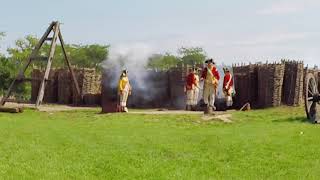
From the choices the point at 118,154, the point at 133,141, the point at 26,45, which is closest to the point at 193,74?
the point at 133,141

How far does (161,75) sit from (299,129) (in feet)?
47.7

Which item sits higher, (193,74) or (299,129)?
(193,74)

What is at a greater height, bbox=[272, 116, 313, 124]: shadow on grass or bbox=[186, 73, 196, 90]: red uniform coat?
bbox=[186, 73, 196, 90]: red uniform coat

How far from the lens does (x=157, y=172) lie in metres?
9.22

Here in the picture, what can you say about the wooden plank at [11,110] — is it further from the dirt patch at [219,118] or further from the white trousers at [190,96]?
the dirt patch at [219,118]

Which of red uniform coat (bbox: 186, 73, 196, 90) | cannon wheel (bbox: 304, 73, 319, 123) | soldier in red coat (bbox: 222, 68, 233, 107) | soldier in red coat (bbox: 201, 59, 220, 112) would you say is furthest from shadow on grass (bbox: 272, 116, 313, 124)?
red uniform coat (bbox: 186, 73, 196, 90)

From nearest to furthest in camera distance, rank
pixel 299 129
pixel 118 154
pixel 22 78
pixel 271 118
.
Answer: pixel 118 154
pixel 299 129
pixel 271 118
pixel 22 78

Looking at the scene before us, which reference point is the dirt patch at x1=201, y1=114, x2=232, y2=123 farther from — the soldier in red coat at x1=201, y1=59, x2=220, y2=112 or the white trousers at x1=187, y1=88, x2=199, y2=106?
the white trousers at x1=187, y1=88, x2=199, y2=106

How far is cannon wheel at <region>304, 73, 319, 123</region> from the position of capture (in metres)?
16.7

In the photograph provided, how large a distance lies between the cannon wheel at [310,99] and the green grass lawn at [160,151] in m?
1.45

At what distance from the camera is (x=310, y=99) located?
17484 millimetres

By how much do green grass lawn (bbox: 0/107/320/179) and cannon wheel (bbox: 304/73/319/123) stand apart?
145 cm

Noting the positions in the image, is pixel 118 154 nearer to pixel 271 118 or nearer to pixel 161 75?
pixel 271 118

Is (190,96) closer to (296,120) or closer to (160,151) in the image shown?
(296,120)
